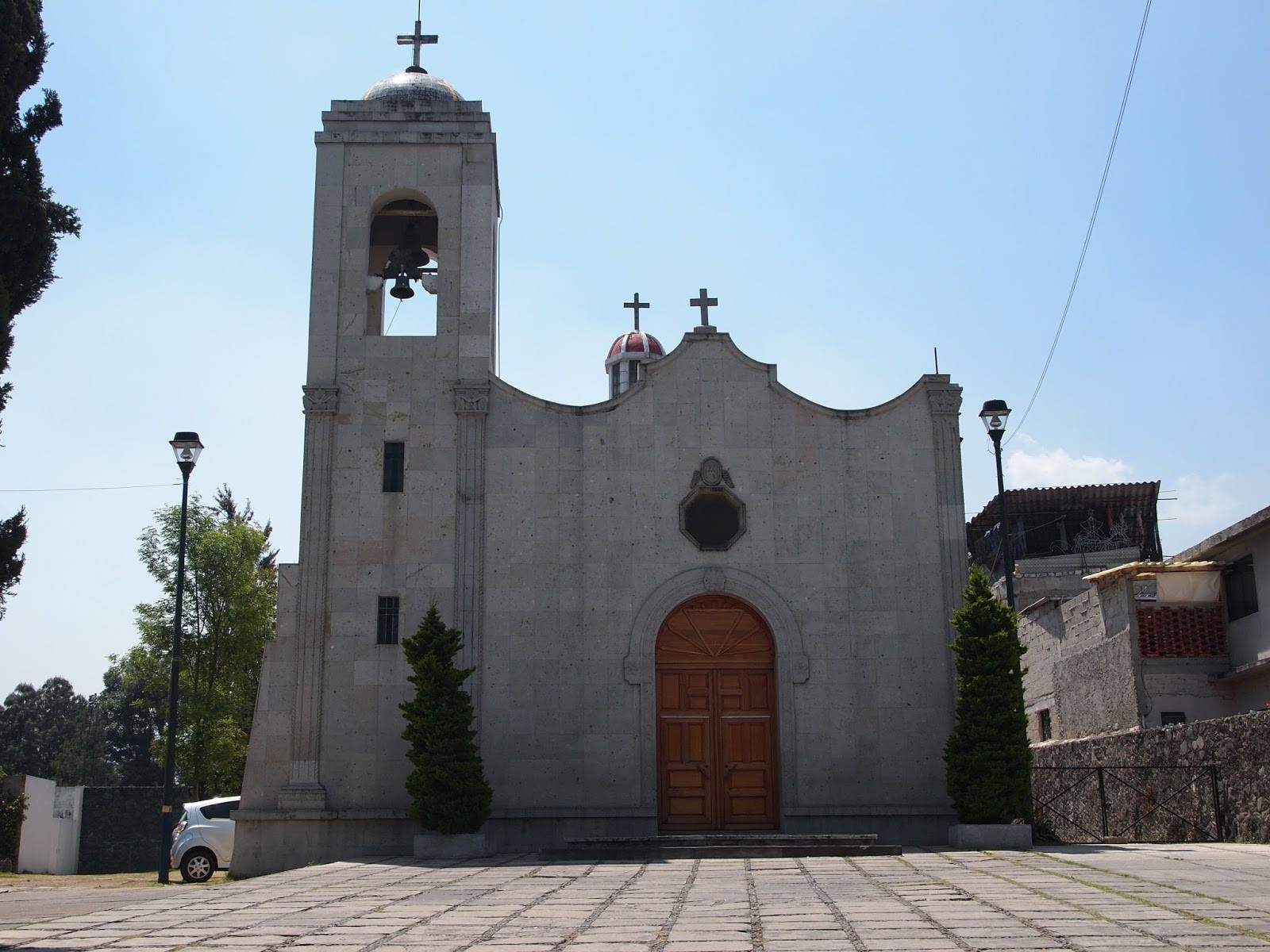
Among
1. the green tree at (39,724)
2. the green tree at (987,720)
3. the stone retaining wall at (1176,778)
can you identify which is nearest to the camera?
the stone retaining wall at (1176,778)

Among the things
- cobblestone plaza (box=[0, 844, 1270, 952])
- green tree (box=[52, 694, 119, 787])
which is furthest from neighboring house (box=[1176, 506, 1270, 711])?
green tree (box=[52, 694, 119, 787])

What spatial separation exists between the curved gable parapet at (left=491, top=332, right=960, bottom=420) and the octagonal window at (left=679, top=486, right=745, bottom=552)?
6.74ft

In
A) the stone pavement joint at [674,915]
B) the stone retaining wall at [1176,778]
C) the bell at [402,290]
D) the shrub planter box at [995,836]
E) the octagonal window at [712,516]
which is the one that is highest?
the bell at [402,290]

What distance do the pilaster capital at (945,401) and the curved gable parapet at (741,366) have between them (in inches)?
2.2

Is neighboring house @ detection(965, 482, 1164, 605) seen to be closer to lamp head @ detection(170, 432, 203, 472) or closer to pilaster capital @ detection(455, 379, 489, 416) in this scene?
pilaster capital @ detection(455, 379, 489, 416)

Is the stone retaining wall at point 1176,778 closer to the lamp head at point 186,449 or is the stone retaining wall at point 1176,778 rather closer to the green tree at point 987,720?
the green tree at point 987,720

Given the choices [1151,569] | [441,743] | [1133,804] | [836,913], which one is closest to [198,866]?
[441,743]

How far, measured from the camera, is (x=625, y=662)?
21109 mm

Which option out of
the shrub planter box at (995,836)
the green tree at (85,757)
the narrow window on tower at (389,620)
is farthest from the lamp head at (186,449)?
the green tree at (85,757)

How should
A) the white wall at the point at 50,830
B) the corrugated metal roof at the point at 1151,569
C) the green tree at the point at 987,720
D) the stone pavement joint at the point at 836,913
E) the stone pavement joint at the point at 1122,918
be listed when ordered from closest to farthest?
the stone pavement joint at the point at 1122,918
the stone pavement joint at the point at 836,913
the green tree at the point at 987,720
the corrugated metal roof at the point at 1151,569
the white wall at the point at 50,830

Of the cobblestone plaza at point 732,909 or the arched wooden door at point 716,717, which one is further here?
the arched wooden door at point 716,717

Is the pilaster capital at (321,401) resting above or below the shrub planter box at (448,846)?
above

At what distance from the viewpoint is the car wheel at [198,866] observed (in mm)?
22484

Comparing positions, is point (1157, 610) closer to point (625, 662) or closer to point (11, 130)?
point (625, 662)
